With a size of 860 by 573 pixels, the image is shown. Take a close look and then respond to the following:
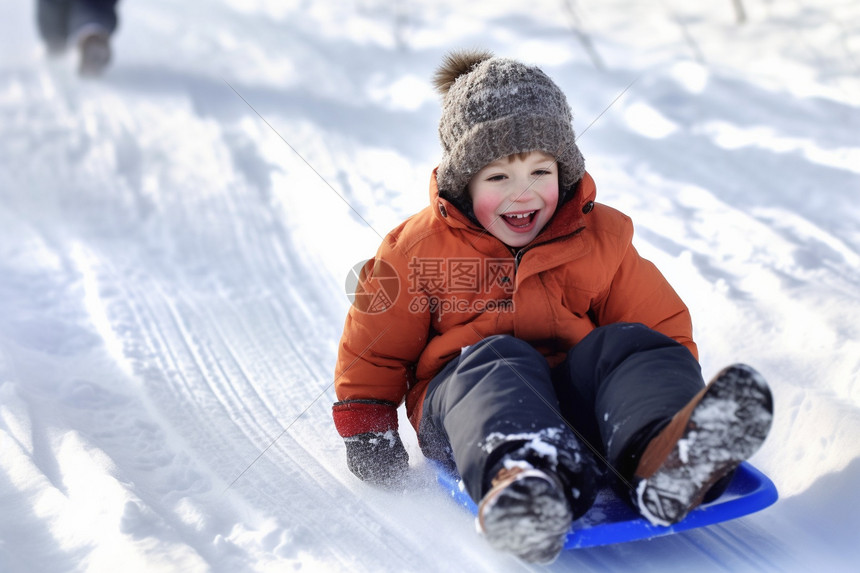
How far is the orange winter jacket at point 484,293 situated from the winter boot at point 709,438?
44 cm

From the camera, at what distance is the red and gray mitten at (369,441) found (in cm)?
152

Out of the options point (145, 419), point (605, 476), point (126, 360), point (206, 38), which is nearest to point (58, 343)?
point (126, 360)

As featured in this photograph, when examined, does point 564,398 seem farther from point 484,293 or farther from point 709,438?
point 709,438

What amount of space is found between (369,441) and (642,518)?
535mm

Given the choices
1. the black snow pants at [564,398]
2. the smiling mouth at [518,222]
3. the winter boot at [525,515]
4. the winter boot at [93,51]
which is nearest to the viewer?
the winter boot at [525,515]

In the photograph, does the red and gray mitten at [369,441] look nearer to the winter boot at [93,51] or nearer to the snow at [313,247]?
the snow at [313,247]

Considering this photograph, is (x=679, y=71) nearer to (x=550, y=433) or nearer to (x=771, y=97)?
(x=771, y=97)

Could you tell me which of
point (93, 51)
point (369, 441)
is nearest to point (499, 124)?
point (369, 441)

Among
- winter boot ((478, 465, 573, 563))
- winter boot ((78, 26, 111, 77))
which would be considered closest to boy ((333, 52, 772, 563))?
winter boot ((478, 465, 573, 563))

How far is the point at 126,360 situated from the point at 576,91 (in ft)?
7.30

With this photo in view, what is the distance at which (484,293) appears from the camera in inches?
59.3

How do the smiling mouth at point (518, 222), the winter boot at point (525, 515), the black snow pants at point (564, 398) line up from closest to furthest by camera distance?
1. the winter boot at point (525, 515)
2. the black snow pants at point (564, 398)
3. the smiling mouth at point (518, 222)

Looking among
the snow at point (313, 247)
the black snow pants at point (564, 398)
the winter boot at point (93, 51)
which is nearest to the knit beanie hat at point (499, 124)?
the black snow pants at point (564, 398)

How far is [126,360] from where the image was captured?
202 centimetres
